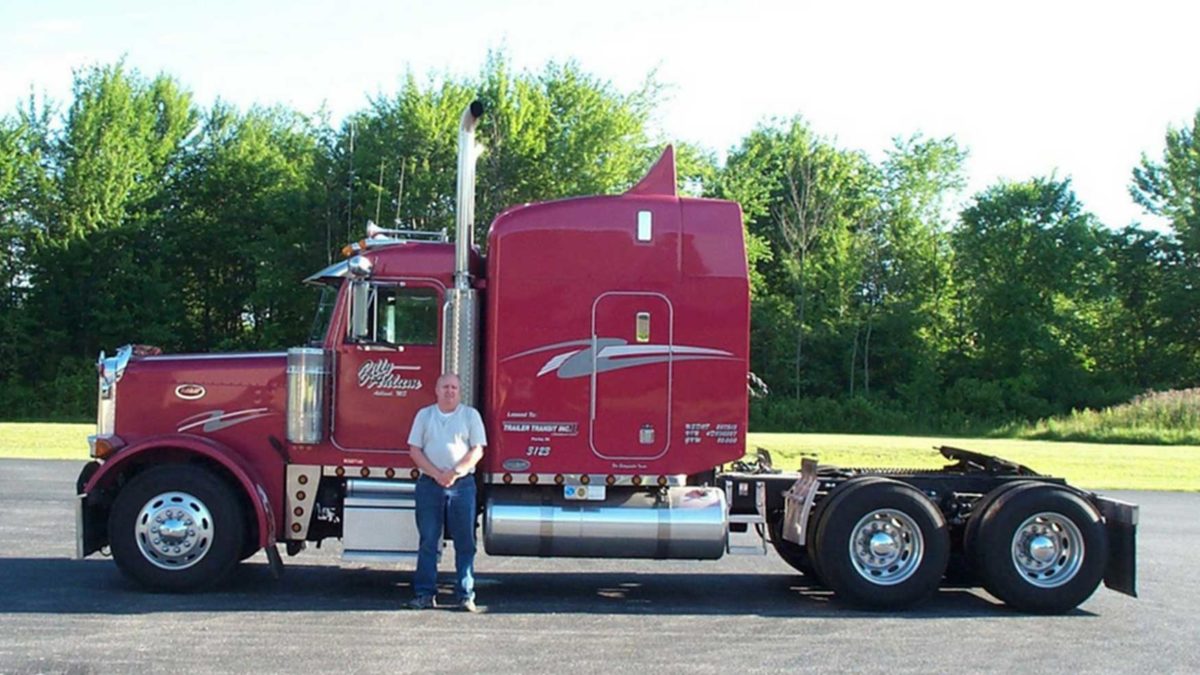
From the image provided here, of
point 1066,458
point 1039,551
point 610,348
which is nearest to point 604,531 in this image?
point 610,348

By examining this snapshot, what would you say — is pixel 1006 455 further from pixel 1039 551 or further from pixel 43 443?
pixel 43 443

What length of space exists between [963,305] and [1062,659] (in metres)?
50.0

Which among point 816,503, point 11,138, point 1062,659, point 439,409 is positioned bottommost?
point 1062,659

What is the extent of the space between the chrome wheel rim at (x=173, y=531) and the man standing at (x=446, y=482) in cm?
177

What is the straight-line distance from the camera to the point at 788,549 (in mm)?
11258

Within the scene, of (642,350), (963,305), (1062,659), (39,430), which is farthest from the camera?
(963,305)

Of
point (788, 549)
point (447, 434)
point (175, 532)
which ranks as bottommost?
point (788, 549)

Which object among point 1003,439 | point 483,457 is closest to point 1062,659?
point 483,457

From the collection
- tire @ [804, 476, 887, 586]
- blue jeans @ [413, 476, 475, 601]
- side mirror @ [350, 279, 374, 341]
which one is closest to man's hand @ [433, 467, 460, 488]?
blue jeans @ [413, 476, 475, 601]

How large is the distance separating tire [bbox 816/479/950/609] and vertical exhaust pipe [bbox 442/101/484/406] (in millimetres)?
3177

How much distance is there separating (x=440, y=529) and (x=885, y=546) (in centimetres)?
367

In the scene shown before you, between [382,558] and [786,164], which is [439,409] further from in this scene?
[786,164]

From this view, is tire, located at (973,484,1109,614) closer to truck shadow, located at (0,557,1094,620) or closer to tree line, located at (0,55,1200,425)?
Result: truck shadow, located at (0,557,1094,620)

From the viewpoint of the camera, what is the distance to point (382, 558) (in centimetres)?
A: 959
